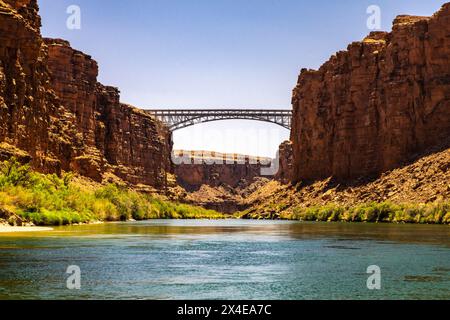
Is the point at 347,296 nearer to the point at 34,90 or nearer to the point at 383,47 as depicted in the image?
the point at 34,90

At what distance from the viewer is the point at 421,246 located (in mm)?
32562

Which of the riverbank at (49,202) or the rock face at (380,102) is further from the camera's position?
the rock face at (380,102)

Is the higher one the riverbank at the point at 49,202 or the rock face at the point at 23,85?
the rock face at the point at 23,85

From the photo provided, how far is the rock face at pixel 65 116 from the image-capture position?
66.4 metres

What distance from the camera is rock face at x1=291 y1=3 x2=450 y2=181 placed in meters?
87.1

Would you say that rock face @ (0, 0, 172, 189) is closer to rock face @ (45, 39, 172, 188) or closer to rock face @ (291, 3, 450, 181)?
rock face @ (45, 39, 172, 188)

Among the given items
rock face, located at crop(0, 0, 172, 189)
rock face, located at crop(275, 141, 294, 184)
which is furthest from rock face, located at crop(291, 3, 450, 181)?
rock face, located at crop(275, 141, 294, 184)

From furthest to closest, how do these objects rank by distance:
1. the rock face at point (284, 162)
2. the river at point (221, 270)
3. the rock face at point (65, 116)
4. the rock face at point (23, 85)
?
the rock face at point (284, 162)
the rock face at point (65, 116)
the rock face at point (23, 85)
the river at point (221, 270)

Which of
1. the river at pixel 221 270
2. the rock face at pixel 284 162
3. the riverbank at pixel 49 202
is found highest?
the rock face at pixel 284 162

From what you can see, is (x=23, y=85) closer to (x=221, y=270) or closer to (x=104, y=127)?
(x=221, y=270)

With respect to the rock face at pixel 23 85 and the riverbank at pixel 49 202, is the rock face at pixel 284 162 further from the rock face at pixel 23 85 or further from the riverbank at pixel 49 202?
the rock face at pixel 23 85

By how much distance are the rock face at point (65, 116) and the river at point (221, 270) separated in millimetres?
34325

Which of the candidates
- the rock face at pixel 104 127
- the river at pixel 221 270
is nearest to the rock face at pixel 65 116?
the rock face at pixel 104 127

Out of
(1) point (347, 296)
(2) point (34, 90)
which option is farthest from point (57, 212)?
(1) point (347, 296)
